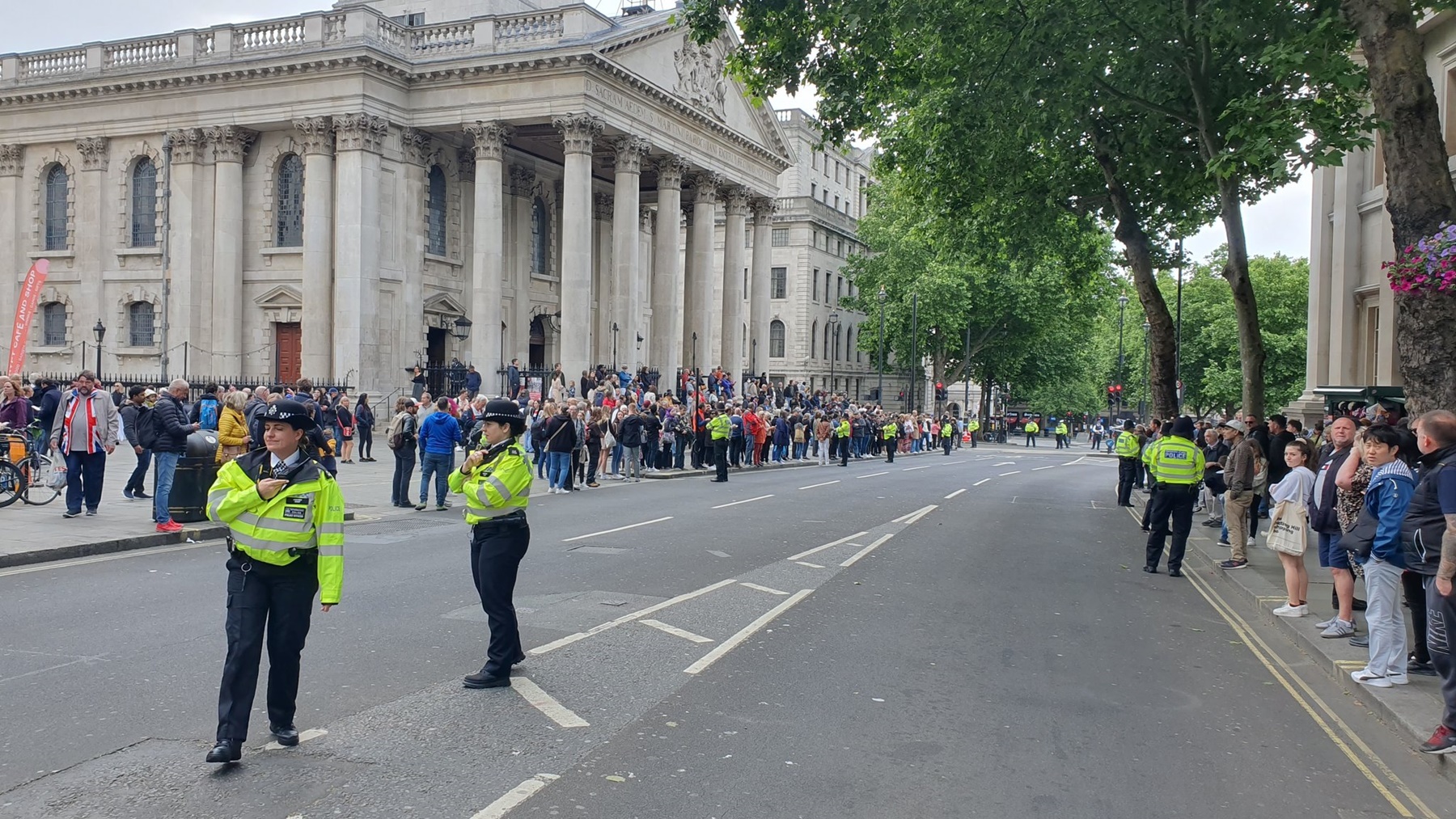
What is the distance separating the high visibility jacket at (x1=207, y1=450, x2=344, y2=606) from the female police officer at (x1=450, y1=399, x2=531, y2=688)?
125cm

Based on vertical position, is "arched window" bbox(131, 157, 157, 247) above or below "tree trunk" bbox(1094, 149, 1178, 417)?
above

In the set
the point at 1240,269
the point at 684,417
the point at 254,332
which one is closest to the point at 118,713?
the point at 1240,269

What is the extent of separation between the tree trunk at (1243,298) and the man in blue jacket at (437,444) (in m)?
13.1

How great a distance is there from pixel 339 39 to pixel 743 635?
34.6 meters

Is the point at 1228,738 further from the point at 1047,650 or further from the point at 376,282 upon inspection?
the point at 376,282

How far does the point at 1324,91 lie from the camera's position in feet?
47.8

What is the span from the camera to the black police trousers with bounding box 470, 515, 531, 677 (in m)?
6.75

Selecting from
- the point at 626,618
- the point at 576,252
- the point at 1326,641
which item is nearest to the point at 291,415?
the point at 626,618

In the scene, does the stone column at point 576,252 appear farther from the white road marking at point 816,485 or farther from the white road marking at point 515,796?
the white road marking at point 515,796

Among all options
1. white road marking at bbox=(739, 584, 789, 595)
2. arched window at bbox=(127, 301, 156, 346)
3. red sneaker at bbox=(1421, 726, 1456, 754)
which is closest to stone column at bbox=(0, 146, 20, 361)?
arched window at bbox=(127, 301, 156, 346)

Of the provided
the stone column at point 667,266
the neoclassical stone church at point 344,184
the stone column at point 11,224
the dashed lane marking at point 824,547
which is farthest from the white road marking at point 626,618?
the stone column at point 11,224

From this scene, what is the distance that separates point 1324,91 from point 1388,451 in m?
9.03

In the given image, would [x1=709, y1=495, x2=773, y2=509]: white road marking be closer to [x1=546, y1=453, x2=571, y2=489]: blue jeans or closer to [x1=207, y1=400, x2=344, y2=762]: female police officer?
[x1=546, y1=453, x2=571, y2=489]: blue jeans

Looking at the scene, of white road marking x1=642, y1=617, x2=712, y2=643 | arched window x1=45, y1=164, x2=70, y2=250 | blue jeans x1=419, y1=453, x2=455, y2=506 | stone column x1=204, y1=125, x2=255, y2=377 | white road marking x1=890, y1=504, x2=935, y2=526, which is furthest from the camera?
arched window x1=45, y1=164, x2=70, y2=250
